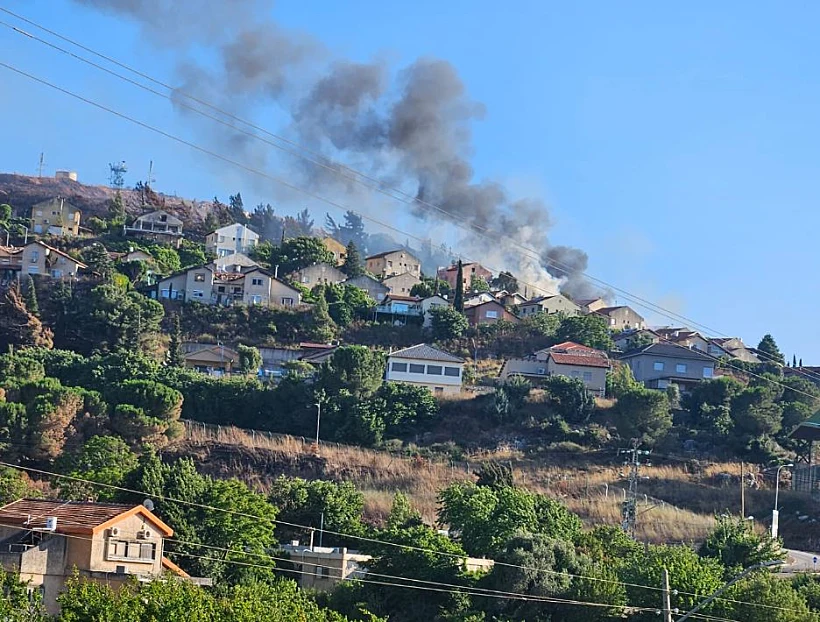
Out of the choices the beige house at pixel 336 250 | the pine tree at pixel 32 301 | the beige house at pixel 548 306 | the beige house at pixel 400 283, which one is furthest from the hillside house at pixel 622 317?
the pine tree at pixel 32 301

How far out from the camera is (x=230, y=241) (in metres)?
119

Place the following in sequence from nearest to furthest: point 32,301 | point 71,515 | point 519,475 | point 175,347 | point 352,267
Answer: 1. point 71,515
2. point 519,475
3. point 175,347
4. point 32,301
5. point 352,267

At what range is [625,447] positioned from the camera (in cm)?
7600

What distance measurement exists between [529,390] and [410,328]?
15.7 m

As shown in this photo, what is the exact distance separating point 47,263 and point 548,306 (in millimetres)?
34415

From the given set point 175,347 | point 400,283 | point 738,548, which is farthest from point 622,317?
point 738,548

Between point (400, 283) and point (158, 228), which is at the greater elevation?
point (158, 228)

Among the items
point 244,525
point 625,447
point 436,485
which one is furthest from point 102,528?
point 625,447

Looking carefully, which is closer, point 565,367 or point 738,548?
point 738,548

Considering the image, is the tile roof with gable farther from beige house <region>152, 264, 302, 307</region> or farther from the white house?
beige house <region>152, 264, 302, 307</region>

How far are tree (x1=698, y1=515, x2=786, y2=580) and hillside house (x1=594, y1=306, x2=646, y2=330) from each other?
61.1 m

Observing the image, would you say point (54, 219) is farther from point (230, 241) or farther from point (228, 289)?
point (228, 289)

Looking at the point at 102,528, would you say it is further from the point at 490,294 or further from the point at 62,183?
the point at 62,183

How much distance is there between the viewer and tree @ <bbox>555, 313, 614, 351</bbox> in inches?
3759
